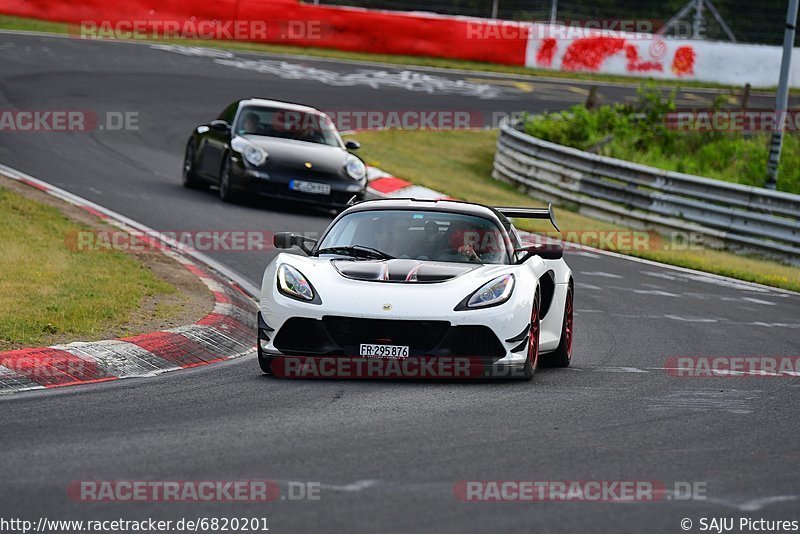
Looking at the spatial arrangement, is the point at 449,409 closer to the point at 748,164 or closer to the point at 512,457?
the point at 512,457

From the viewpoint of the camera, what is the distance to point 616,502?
530 centimetres

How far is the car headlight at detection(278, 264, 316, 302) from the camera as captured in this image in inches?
333

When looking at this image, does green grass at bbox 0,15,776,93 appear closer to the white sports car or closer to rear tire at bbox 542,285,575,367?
rear tire at bbox 542,285,575,367

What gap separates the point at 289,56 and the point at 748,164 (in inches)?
580

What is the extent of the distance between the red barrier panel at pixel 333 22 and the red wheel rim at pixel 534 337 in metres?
28.2

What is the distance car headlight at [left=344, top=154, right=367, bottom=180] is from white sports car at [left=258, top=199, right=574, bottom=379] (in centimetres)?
934

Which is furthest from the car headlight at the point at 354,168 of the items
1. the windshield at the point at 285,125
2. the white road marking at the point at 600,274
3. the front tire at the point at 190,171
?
the white road marking at the point at 600,274

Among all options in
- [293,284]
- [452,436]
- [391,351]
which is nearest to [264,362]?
[293,284]

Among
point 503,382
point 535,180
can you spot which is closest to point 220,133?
point 535,180

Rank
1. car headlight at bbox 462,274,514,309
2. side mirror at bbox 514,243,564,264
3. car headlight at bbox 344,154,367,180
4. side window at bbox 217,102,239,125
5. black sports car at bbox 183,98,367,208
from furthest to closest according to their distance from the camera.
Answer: side window at bbox 217,102,239,125 → car headlight at bbox 344,154,367,180 → black sports car at bbox 183,98,367,208 → side mirror at bbox 514,243,564,264 → car headlight at bbox 462,274,514,309

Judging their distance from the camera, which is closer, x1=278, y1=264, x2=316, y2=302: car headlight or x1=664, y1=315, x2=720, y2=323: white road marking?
x1=278, y1=264, x2=316, y2=302: car headlight

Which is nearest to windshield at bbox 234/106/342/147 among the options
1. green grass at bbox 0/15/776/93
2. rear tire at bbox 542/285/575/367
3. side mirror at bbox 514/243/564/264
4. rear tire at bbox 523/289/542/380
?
rear tire at bbox 542/285/575/367

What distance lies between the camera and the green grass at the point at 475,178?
59.3 feet

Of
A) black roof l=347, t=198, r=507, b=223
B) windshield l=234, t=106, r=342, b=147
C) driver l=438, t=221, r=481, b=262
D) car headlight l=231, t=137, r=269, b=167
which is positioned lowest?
car headlight l=231, t=137, r=269, b=167
